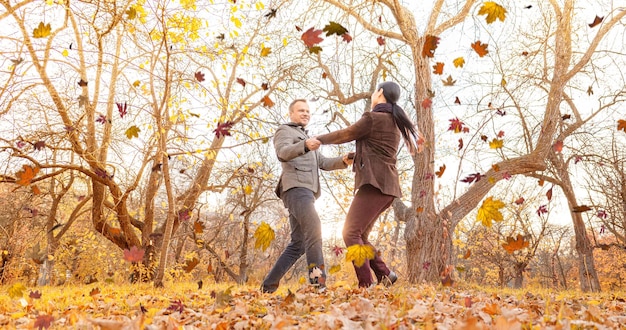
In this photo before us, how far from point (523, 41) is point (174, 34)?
628 centimetres

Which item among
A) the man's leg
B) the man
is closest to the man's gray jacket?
the man

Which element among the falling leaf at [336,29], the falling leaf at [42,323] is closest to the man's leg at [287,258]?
the falling leaf at [336,29]

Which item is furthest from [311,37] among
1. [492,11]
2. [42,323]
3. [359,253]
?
[42,323]

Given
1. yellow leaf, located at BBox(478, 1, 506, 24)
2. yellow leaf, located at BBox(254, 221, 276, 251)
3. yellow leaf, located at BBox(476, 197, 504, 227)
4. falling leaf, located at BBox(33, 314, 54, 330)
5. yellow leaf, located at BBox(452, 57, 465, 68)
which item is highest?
yellow leaf, located at BBox(452, 57, 465, 68)

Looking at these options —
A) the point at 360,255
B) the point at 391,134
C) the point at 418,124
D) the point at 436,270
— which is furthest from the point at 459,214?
the point at 360,255

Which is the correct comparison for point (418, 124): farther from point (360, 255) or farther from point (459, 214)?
point (360, 255)

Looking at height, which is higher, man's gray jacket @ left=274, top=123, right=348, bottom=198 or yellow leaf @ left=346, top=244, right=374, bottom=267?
man's gray jacket @ left=274, top=123, right=348, bottom=198

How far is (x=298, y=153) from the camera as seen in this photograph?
3191 mm

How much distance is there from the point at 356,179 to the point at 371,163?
0.17 meters

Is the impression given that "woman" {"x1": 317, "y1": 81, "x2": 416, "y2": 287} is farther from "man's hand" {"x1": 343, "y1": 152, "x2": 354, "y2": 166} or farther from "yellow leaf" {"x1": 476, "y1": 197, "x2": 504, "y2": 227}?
"yellow leaf" {"x1": 476, "y1": 197, "x2": 504, "y2": 227}

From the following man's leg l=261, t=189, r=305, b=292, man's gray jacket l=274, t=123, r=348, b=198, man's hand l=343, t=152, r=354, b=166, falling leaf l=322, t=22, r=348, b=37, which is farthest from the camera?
man's hand l=343, t=152, r=354, b=166

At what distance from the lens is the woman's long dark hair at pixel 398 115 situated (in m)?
3.45

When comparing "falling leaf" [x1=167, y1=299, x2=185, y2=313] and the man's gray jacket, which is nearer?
"falling leaf" [x1=167, y1=299, x2=185, y2=313]

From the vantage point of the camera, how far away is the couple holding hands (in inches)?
129
